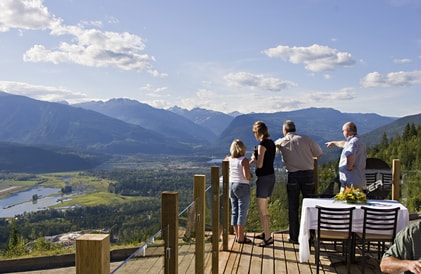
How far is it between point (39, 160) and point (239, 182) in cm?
13163

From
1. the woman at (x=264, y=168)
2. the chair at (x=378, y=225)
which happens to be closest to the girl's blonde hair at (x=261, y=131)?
the woman at (x=264, y=168)

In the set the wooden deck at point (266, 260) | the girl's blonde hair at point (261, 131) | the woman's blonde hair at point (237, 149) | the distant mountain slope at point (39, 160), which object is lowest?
the distant mountain slope at point (39, 160)

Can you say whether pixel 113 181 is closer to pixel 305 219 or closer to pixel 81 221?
pixel 81 221

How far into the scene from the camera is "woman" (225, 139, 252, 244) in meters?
5.91

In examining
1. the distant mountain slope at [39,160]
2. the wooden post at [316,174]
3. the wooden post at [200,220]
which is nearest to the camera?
the wooden post at [200,220]

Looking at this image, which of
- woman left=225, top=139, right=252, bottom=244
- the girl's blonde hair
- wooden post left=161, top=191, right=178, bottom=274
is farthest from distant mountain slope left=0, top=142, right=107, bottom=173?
wooden post left=161, top=191, right=178, bottom=274

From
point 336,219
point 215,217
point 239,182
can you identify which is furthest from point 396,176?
point 215,217

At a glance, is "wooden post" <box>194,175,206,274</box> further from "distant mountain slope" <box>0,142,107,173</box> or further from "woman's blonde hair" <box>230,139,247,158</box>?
"distant mountain slope" <box>0,142,107,173</box>

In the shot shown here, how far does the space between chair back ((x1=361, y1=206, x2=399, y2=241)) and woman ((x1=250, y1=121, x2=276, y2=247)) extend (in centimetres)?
148

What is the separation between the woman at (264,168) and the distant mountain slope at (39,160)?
405ft

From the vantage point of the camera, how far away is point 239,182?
234 inches

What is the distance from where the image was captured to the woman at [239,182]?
5.91 meters

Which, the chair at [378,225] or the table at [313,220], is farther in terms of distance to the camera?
the table at [313,220]

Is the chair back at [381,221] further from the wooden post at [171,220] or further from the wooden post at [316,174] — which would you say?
the wooden post at [171,220]
